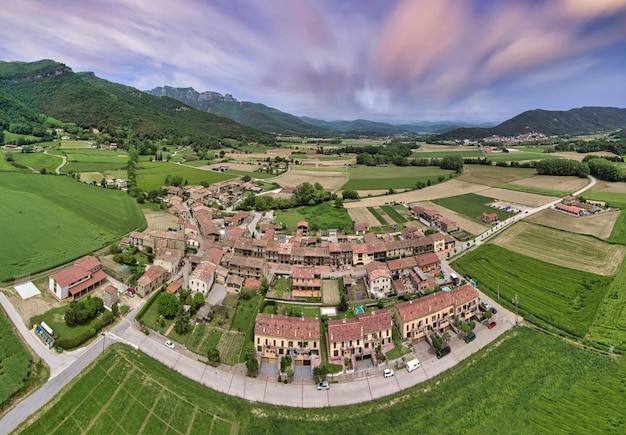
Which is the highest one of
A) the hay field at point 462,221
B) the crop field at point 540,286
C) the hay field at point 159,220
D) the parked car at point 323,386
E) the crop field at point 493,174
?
the crop field at point 493,174

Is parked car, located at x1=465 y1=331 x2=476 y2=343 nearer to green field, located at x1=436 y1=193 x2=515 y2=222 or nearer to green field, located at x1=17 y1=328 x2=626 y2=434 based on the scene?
green field, located at x1=17 y1=328 x2=626 y2=434

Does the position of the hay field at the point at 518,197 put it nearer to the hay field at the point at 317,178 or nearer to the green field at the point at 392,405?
the hay field at the point at 317,178

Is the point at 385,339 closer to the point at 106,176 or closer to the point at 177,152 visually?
the point at 106,176

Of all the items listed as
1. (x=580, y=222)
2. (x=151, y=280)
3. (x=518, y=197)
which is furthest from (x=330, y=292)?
(x=518, y=197)

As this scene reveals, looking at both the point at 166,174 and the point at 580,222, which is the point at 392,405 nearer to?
the point at 580,222

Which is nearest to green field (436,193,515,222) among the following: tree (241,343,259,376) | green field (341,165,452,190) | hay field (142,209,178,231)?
green field (341,165,452,190)

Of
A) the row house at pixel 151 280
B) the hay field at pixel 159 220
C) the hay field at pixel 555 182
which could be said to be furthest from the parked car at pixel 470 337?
the hay field at pixel 555 182
